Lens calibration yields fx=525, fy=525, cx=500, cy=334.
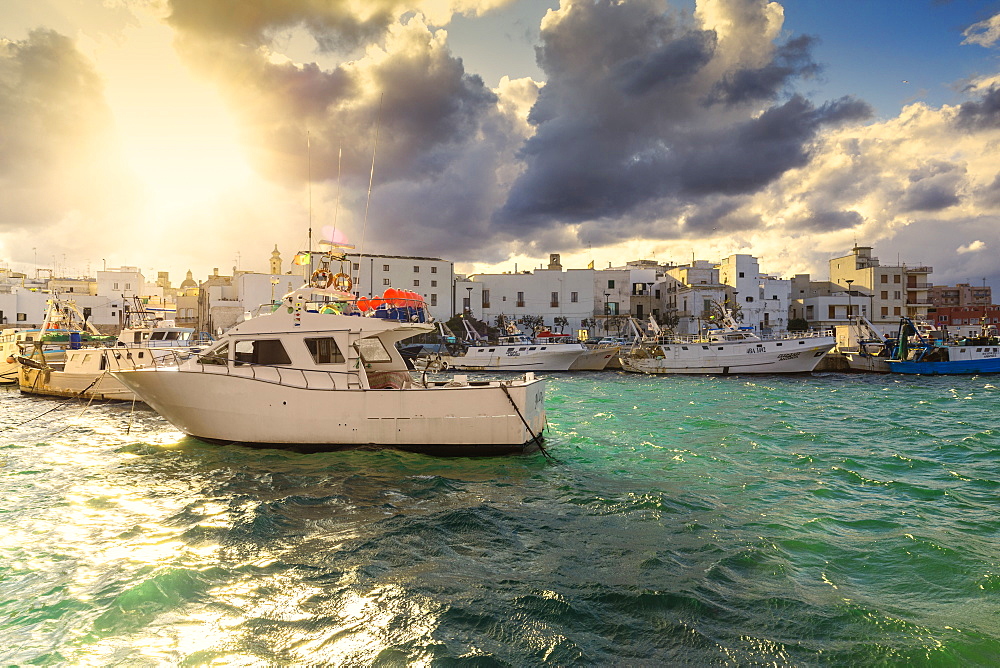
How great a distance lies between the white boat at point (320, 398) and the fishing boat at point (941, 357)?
131ft

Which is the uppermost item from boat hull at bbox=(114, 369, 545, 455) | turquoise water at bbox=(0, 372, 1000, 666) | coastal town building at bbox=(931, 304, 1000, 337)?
coastal town building at bbox=(931, 304, 1000, 337)

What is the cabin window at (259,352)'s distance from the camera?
12.2 m

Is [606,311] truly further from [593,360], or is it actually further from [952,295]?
[952,295]

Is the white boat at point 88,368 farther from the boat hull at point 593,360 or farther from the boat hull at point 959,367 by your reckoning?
the boat hull at point 959,367

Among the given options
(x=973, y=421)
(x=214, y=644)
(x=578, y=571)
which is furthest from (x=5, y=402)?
(x=973, y=421)

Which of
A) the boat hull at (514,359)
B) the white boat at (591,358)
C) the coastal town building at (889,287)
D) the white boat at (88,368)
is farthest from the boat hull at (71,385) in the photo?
the coastal town building at (889,287)

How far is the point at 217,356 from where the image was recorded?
1245 cm

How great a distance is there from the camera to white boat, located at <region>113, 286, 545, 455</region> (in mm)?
11258

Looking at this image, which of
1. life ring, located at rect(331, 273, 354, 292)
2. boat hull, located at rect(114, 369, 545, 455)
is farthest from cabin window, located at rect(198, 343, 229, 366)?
life ring, located at rect(331, 273, 354, 292)

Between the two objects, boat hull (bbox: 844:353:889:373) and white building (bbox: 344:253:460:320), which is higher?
white building (bbox: 344:253:460:320)

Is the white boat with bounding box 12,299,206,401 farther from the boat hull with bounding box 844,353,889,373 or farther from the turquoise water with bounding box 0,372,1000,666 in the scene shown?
the boat hull with bounding box 844,353,889,373

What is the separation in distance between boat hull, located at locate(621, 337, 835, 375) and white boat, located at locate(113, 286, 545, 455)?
31252 mm

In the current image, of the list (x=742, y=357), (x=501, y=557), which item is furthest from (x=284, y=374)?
(x=742, y=357)

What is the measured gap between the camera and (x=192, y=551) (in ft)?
22.2
